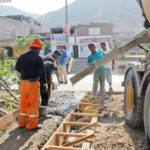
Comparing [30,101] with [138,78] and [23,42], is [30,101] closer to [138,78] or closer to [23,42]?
[138,78]

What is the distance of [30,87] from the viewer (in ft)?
12.4

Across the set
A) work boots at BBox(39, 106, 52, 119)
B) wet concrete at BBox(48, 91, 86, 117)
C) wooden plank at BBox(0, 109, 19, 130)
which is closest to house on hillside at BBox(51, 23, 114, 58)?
wet concrete at BBox(48, 91, 86, 117)

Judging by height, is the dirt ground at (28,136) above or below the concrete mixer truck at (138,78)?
below

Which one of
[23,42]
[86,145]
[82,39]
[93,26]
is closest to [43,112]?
[86,145]

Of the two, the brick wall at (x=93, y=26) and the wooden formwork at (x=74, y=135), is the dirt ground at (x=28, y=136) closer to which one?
the wooden formwork at (x=74, y=135)

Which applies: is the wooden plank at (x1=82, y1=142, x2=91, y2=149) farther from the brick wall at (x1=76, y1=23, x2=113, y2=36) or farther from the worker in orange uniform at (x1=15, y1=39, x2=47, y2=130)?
the brick wall at (x1=76, y1=23, x2=113, y2=36)

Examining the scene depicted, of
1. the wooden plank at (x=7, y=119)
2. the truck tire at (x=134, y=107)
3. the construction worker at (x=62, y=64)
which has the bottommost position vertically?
the wooden plank at (x=7, y=119)

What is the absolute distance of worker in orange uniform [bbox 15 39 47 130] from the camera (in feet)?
12.4

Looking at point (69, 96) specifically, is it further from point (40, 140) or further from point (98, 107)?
point (40, 140)

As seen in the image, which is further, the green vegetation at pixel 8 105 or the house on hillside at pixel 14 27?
the house on hillside at pixel 14 27

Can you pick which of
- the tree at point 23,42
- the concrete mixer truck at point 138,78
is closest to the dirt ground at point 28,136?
the concrete mixer truck at point 138,78

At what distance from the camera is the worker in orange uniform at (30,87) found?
3783 millimetres

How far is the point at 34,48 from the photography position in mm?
3920

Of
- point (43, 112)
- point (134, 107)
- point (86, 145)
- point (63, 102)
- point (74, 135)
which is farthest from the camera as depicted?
point (63, 102)
